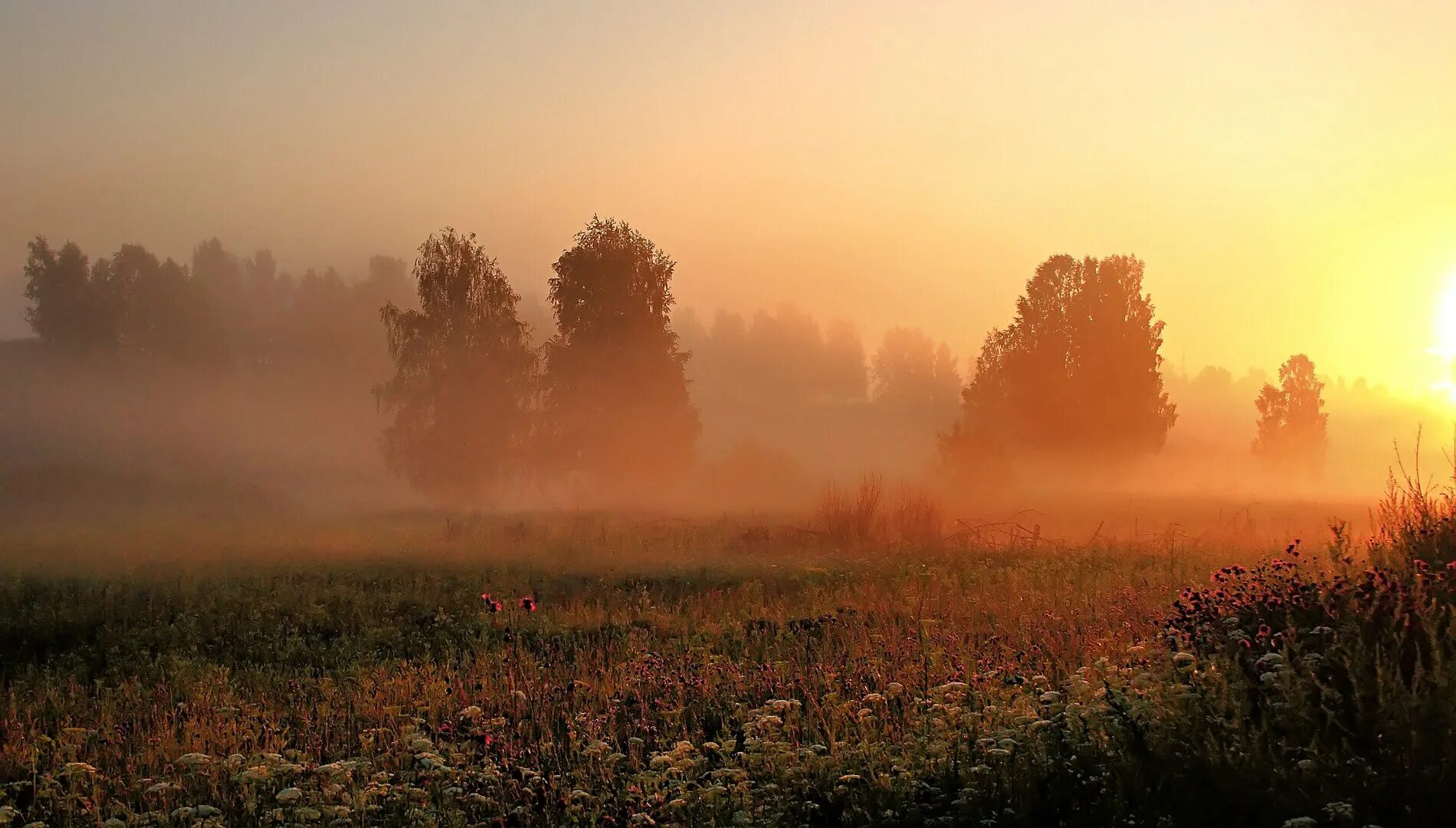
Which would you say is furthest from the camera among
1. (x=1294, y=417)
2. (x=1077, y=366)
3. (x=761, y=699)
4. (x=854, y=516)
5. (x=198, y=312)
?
(x=198, y=312)

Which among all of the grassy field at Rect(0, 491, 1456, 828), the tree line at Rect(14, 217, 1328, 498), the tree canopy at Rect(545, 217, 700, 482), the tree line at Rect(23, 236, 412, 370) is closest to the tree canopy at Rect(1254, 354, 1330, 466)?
the tree line at Rect(14, 217, 1328, 498)

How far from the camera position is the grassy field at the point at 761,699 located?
5098 millimetres

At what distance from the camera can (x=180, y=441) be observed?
62.2m

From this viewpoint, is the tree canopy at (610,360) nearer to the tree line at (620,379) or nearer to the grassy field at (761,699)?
the tree line at (620,379)

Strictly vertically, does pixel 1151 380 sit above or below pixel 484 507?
above

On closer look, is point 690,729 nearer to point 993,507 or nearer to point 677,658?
point 677,658

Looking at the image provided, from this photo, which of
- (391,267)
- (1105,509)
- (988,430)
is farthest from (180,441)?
(1105,509)

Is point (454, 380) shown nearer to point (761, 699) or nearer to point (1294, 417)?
point (761, 699)

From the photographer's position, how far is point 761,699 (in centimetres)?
782

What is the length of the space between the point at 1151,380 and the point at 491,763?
37.5m

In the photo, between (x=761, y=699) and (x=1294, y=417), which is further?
(x=1294, y=417)

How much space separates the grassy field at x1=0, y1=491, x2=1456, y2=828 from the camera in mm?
5098

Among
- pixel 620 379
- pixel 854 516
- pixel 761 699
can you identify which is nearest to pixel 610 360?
pixel 620 379

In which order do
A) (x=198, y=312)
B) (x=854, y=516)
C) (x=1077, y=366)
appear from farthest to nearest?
1. (x=198, y=312)
2. (x=1077, y=366)
3. (x=854, y=516)
